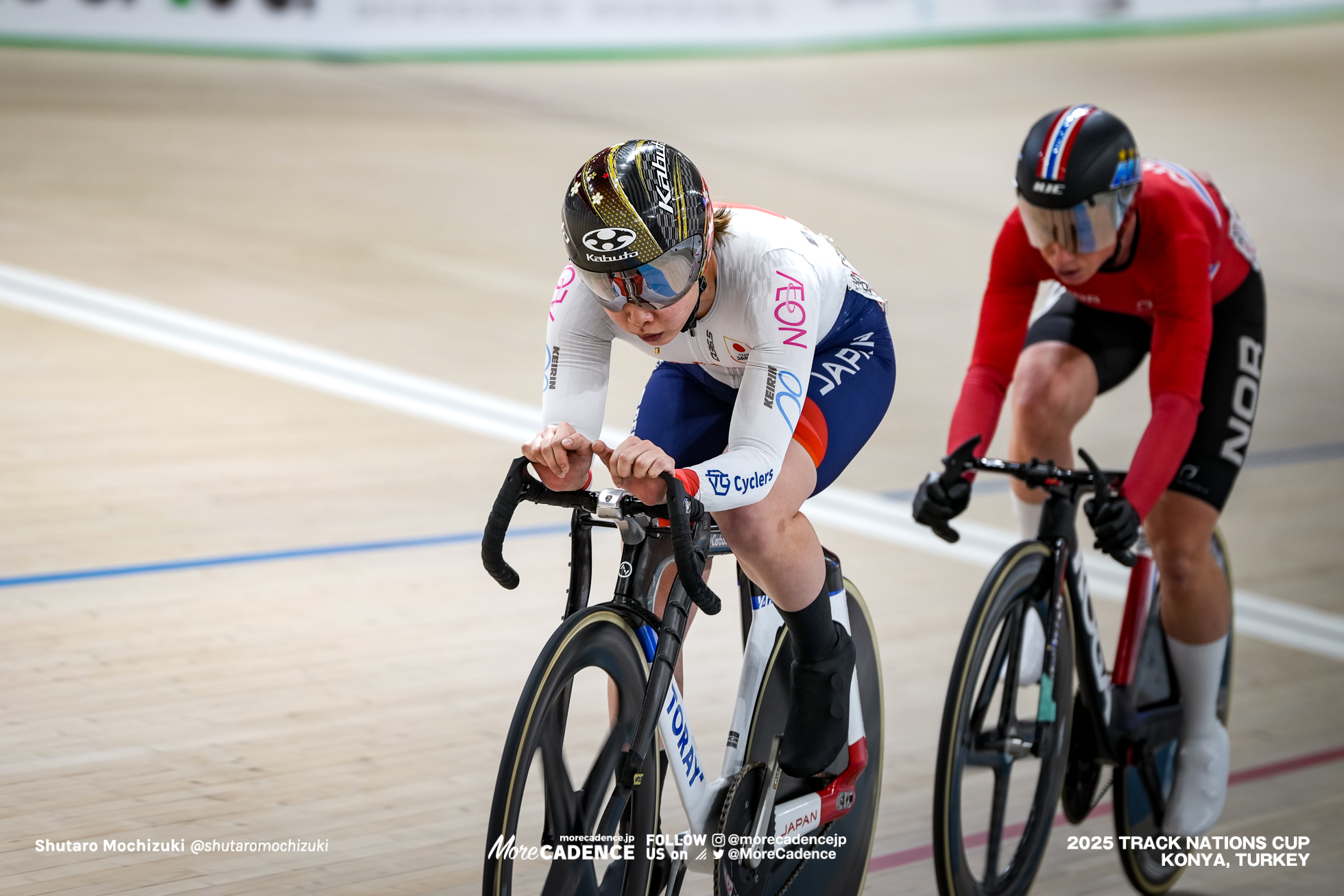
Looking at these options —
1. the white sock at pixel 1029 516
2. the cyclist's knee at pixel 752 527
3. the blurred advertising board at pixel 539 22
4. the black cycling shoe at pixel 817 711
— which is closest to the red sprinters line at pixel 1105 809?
the black cycling shoe at pixel 817 711

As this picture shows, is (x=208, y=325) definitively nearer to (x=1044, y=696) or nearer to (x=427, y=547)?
(x=427, y=547)

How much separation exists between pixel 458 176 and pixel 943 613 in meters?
6.37

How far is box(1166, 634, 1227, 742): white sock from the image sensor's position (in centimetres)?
305

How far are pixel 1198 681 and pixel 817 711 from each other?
1.04m

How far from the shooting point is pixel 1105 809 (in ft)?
10.9

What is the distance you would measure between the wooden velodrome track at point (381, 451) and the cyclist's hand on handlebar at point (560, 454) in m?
0.95

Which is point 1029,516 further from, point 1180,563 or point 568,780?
point 568,780

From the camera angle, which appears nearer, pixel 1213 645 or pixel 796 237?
pixel 796 237

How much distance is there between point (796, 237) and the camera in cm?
230

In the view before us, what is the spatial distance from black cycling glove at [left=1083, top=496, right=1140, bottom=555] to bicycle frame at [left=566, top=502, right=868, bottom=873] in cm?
45

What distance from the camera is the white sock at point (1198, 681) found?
10.0 feet

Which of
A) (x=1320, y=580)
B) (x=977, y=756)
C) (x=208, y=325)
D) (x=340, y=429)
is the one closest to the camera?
(x=977, y=756)

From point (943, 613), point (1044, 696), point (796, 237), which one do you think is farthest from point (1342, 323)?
point (796, 237)

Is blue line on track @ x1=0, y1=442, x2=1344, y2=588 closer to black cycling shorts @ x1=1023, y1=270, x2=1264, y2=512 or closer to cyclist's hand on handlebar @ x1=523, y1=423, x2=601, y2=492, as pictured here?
black cycling shorts @ x1=1023, y1=270, x2=1264, y2=512
